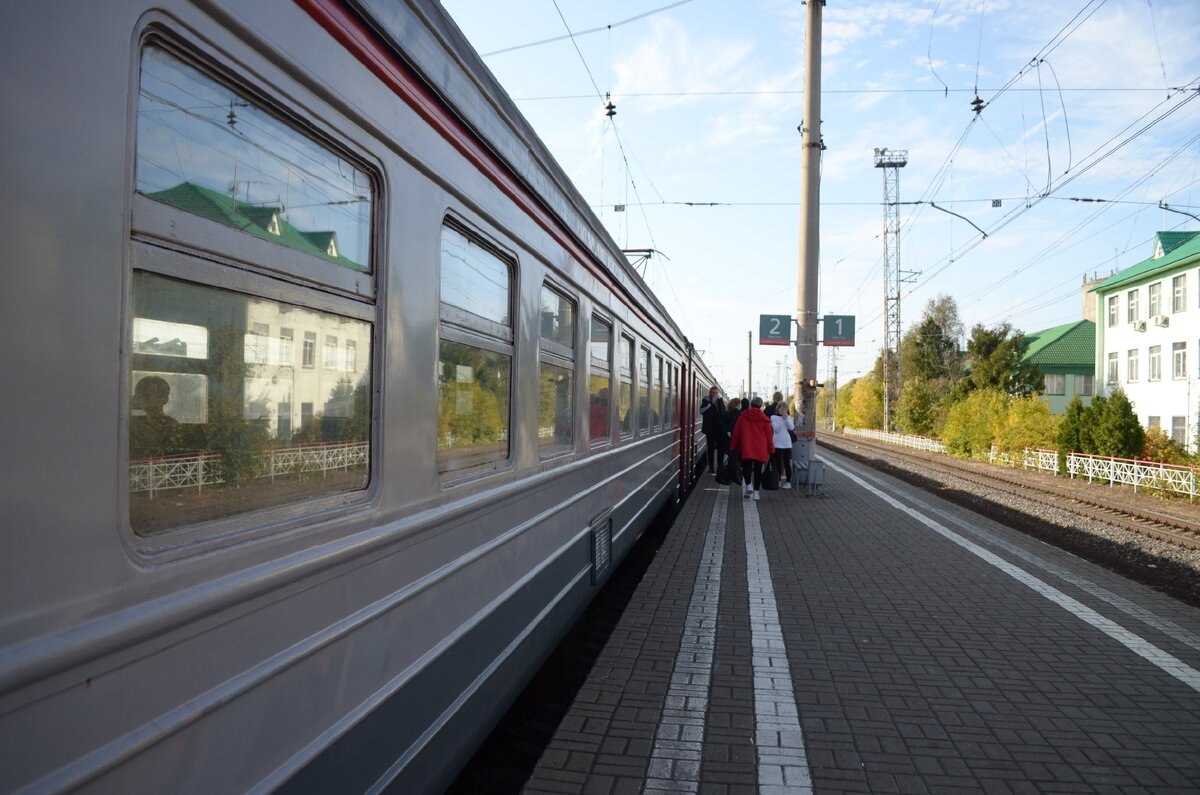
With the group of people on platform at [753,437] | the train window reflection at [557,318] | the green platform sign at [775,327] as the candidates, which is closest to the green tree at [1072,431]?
the green platform sign at [775,327]

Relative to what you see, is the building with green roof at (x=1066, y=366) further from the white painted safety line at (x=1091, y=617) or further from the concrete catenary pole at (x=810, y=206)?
the white painted safety line at (x=1091, y=617)

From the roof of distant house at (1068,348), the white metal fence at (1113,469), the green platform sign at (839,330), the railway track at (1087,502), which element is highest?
the roof of distant house at (1068,348)

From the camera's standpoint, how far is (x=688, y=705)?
186 inches

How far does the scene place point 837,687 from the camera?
16.6ft

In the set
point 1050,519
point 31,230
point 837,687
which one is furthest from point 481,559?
point 1050,519

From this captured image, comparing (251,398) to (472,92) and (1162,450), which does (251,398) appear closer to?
(472,92)

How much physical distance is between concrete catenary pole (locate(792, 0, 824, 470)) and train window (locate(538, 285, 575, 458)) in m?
10.2

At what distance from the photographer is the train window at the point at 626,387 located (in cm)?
750

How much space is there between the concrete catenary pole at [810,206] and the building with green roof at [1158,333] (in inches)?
783

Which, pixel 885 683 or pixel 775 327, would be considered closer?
pixel 885 683

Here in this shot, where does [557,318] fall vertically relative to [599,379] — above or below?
above

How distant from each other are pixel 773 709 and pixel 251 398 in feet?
11.7

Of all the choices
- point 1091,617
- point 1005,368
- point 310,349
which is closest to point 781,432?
point 1091,617

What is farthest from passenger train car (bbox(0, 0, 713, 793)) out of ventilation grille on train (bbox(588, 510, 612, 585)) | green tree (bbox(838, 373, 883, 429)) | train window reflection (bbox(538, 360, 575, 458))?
green tree (bbox(838, 373, 883, 429))
